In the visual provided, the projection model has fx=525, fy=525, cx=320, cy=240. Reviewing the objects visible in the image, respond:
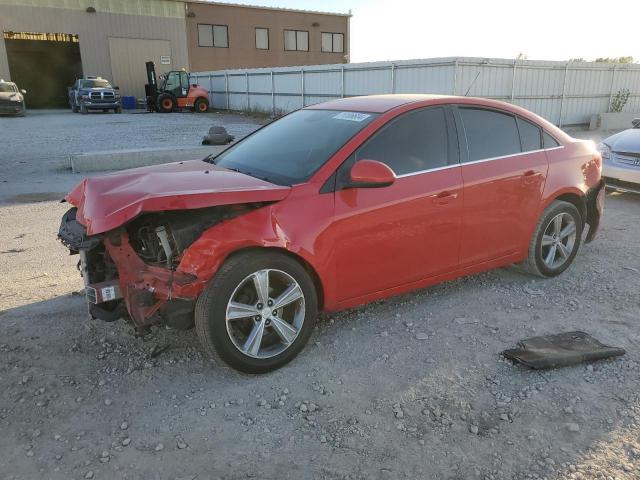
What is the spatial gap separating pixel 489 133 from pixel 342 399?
8.26 ft

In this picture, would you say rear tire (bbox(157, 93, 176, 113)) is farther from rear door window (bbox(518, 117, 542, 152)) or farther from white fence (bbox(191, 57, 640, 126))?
rear door window (bbox(518, 117, 542, 152))

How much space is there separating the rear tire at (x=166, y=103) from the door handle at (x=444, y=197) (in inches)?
1129

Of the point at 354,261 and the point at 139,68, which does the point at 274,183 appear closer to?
the point at 354,261

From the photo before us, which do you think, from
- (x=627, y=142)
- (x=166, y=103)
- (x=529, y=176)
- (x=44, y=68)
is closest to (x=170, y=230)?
(x=529, y=176)

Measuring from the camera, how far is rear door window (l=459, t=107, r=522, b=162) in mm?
4172

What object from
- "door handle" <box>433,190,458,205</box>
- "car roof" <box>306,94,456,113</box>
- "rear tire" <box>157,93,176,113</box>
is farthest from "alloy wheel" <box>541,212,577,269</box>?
"rear tire" <box>157,93,176,113</box>

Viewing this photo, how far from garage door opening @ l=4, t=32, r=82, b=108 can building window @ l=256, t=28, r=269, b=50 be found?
13.7 metres

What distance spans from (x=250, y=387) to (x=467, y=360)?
1.43 metres

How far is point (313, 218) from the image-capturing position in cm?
332

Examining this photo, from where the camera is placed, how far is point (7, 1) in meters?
33.2

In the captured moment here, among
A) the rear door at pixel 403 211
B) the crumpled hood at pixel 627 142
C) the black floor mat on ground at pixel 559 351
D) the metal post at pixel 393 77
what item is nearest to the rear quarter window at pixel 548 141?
the rear door at pixel 403 211

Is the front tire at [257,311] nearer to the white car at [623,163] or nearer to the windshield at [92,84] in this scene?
the white car at [623,163]

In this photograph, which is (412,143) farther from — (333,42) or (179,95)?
(333,42)

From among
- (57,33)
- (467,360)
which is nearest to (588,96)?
(467,360)
